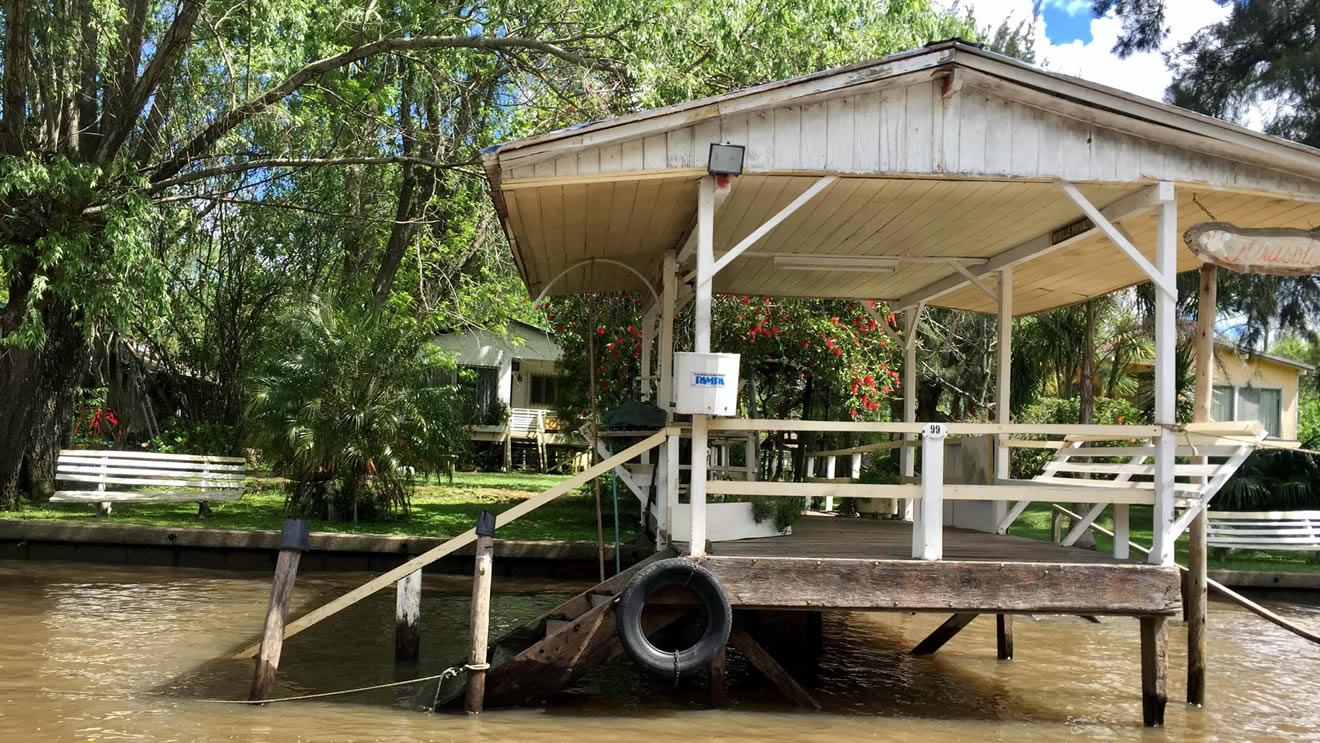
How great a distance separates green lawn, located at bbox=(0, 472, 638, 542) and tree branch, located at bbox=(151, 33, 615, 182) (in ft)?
15.6

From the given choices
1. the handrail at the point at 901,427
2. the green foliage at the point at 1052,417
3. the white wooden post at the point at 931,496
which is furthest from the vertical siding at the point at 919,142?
the green foliage at the point at 1052,417

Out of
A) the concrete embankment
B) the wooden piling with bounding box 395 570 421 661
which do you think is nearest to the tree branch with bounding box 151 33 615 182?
the concrete embankment

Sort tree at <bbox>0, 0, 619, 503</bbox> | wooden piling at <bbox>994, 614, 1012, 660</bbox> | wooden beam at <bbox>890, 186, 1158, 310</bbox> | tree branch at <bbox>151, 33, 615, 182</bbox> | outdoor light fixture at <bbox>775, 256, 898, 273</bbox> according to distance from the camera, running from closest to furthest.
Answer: wooden beam at <bbox>890, 186, 1158, 310</bbox> < wooden piling at <bbox>994, 614, 1012, 660</bbox> < outdoor light fixture at <bbox>775, 256, 898, 273</bbox> < tree at <bbox>0, 0, 619, 503</bbox> < tree branch at <bbox>151, 33, 615, 182</bbox>

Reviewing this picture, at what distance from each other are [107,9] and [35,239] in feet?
10.4

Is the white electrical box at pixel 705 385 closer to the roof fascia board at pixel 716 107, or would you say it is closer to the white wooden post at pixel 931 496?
the white wooden post at pixel 931 496

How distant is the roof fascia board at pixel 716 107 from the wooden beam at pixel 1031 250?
1752mm

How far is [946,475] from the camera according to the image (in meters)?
10.7

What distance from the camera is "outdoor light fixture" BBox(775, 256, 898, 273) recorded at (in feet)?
33.5

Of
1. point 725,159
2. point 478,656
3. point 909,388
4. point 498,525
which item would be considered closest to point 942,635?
point 909,388

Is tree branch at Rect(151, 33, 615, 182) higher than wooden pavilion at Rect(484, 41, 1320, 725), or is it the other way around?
tree branch at Rect(151, 33, 615, 182)

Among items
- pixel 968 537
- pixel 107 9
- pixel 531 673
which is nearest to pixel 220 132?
pixel 107 9

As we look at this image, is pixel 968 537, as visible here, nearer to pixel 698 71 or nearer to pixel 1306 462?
pixel 698 71

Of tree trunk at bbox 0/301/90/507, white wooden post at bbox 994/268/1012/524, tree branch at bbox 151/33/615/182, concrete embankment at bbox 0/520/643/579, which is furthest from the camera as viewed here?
tree trunk at bbox 0/301/90/507

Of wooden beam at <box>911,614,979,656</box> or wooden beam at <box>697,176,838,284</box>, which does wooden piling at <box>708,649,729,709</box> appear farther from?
wooden beam at <box>911,614,979,656</box>
